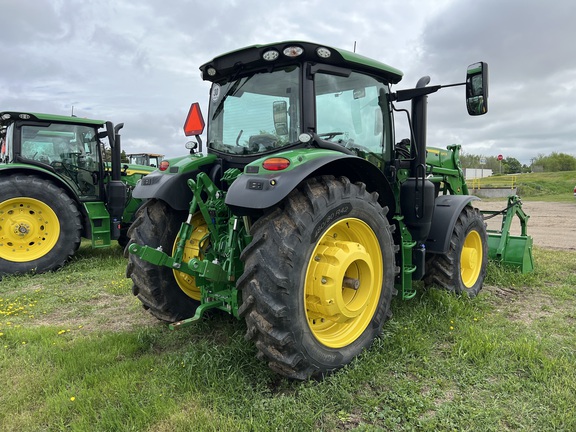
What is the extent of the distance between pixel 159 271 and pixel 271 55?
6.39 feet

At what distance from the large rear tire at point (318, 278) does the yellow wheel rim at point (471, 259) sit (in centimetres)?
197

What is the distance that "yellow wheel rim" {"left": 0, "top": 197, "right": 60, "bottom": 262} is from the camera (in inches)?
257

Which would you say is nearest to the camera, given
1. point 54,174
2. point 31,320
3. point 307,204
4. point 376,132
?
point 307,204

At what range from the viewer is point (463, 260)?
4.98 metres

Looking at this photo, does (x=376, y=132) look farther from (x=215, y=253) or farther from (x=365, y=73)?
(x=215, y=253)

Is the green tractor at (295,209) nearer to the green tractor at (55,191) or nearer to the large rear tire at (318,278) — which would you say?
the large rear tire at (318,278)

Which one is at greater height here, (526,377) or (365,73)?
(365,73)

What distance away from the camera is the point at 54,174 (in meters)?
6.89

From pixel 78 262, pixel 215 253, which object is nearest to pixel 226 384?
pixel 215 253

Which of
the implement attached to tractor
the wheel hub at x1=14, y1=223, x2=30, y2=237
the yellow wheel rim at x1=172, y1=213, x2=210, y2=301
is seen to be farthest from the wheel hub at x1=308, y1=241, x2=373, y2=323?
the wheel hub at x1=14, y1=223, x2=30, y2=237

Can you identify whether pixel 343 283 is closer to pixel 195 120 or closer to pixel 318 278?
pixel 318 278

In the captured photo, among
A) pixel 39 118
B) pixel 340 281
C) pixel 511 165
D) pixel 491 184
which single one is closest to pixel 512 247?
pixel 340 281

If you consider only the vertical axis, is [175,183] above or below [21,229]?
above

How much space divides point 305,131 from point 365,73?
998 millimetres
